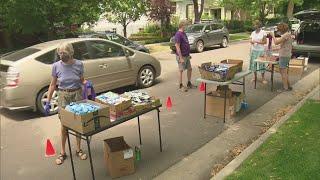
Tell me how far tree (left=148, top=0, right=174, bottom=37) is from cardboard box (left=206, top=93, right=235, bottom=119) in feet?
66.9

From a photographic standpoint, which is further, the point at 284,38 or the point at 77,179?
the point at 284,38

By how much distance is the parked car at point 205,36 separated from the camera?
21.2 m

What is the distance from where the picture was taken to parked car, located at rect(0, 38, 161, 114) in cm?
870

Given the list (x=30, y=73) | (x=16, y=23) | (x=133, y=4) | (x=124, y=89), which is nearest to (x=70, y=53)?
(x=30, y=73)

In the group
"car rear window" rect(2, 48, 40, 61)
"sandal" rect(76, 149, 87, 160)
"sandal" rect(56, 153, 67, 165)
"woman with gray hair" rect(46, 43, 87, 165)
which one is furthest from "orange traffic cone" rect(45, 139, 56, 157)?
"car rear window" rect(2, 48, 40, 61)

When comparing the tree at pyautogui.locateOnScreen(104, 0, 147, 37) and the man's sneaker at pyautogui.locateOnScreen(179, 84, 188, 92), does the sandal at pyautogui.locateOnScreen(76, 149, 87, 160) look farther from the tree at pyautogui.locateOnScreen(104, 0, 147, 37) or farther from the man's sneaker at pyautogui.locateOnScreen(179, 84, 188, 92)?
the tree at pyautogui.locateOnScreen(104, 0, 147, 37)

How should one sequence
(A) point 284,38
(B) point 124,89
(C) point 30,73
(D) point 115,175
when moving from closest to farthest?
(D) point 115,175 < (C) point 30,73 < (A) point 284,38 < (B) point 124,89

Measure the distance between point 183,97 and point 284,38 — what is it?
2964 mm

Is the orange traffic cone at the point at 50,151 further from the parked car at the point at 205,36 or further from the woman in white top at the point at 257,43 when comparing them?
the parked car at the point at 205,36

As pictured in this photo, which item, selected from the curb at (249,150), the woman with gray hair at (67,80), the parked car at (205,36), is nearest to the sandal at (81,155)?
the woman with gray hair at (67,80)

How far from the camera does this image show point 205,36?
22.0 meters

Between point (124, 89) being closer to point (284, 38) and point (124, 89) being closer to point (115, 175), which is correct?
point (284, 38)

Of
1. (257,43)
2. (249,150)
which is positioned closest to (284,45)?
(257,43)

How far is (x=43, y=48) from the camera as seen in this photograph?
367 inches
